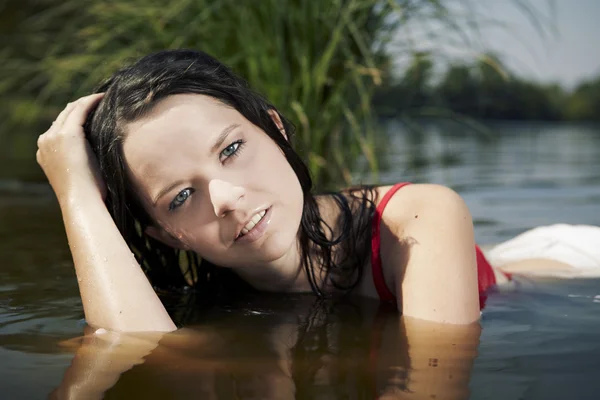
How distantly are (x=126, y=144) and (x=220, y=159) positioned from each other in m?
0.24

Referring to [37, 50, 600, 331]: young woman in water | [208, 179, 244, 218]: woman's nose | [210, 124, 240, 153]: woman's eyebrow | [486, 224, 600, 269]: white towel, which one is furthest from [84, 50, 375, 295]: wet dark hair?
[486, 224, 600, 269]: white towel

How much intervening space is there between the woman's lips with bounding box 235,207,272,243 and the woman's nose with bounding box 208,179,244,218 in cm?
10

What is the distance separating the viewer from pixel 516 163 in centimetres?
678

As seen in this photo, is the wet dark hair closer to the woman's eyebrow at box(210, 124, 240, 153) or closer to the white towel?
the woman's eyebrow at box(210, 124, 240, 153)

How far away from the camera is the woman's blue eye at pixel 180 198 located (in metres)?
1.87

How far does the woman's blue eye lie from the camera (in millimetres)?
1874

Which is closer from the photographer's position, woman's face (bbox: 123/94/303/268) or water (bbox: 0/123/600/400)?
water (bbox: 0/123/600/400)

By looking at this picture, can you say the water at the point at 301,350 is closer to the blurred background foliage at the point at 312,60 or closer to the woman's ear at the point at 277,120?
the woman's ear at the point at 277,120

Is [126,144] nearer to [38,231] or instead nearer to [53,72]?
[38,231]

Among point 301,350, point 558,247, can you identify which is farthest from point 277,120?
point 558,247

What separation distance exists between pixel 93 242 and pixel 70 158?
257 mm

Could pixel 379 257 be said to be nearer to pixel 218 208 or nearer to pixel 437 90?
pixel 218 208

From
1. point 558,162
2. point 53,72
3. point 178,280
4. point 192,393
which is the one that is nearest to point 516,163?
point 558,162

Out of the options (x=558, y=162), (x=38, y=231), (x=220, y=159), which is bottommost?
(x=558, y=162)
